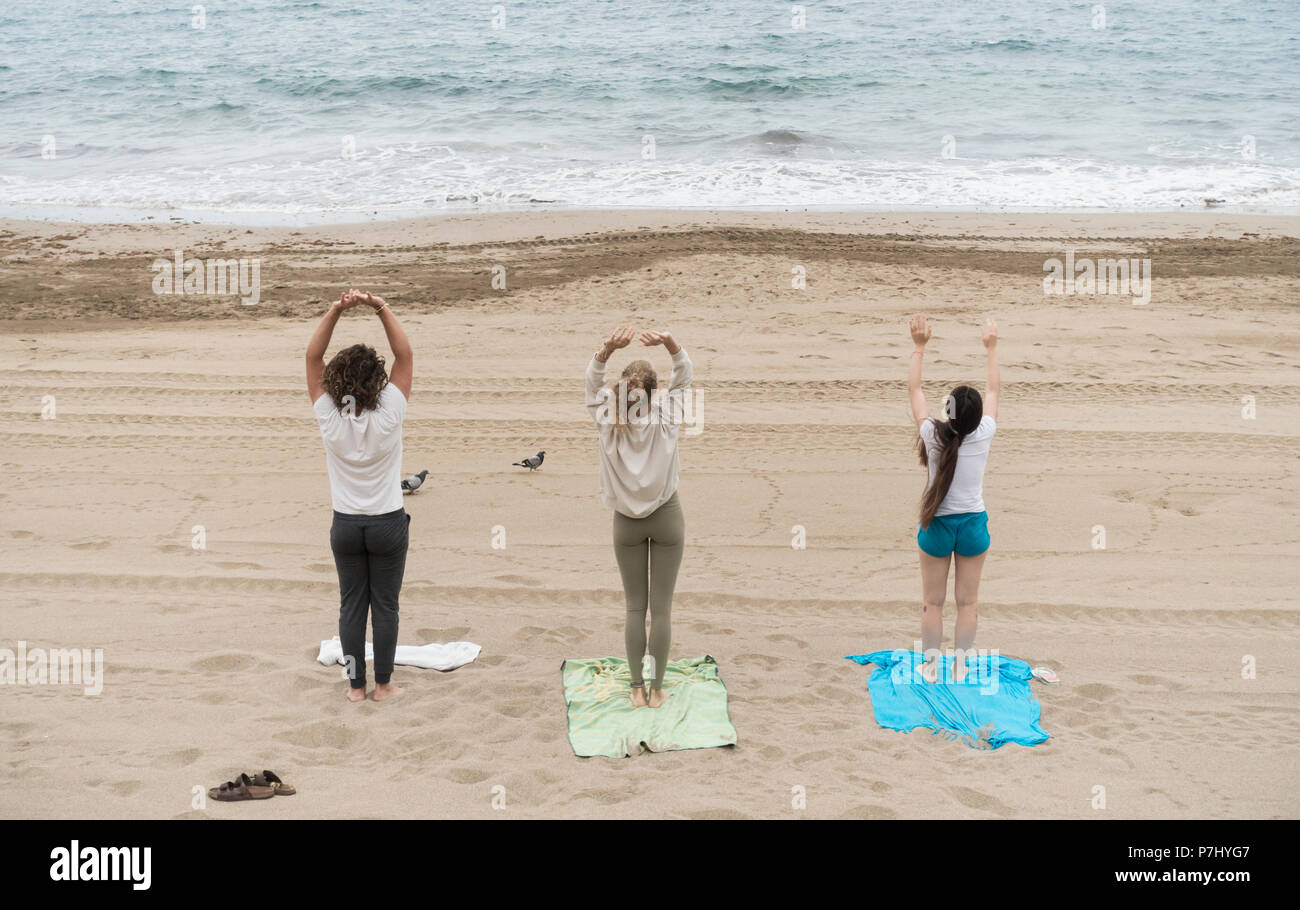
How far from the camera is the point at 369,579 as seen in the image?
202 inches

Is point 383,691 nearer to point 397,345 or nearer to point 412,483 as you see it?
point 397,345

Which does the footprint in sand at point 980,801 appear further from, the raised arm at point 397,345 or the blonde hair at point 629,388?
the raised arm at point 397,345

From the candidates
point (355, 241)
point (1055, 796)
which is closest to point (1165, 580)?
point (1055, 796)

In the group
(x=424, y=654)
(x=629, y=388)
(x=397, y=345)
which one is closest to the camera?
(x=629, y=388)

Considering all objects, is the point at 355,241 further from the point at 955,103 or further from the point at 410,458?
the point at 955,103

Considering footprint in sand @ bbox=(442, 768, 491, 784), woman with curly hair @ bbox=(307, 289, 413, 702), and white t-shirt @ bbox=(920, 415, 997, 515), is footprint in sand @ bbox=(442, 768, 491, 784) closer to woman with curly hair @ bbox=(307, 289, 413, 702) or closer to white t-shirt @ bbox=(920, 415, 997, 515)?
woman with curly hair @ bbox=(307, 289, 413, 702)

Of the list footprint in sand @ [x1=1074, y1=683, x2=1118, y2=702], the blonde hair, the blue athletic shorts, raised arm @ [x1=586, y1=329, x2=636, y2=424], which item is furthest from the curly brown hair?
footprint in sand @ [x1=1074, y1=683, x2=1118, y2=702]

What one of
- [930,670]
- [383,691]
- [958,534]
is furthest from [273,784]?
[958,534]

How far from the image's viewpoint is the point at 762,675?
221 inches

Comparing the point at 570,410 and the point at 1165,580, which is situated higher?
the point at 570,410

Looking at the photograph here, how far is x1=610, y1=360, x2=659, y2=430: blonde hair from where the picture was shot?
473 centimetres

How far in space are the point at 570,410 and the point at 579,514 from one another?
2011 millimetres

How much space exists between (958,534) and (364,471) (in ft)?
9.03

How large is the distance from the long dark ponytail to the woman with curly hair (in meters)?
2.44
